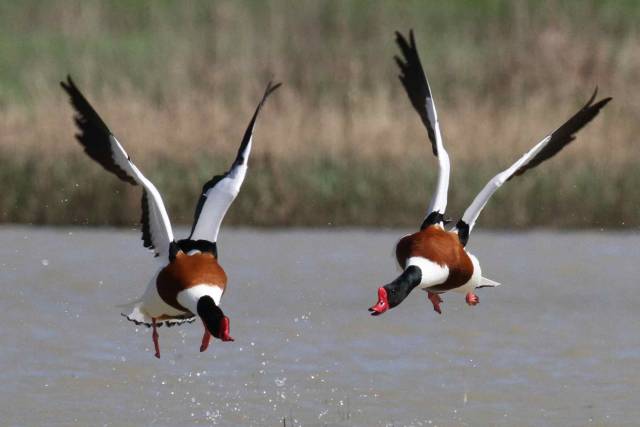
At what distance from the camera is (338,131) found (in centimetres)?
1825

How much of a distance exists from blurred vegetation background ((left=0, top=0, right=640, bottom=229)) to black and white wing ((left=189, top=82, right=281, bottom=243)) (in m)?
7.29

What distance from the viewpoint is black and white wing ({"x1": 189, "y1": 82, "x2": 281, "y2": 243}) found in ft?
31.4

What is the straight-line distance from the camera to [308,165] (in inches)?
689

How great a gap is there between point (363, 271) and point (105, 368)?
4.34 meters

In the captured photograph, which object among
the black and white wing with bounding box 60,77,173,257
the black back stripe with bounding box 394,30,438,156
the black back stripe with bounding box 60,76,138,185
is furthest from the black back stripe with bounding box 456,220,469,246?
the black back stripe with bounding box 60,76,138,185

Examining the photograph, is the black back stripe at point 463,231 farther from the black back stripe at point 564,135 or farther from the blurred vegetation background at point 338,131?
the blurred vegetation background at point 338,131

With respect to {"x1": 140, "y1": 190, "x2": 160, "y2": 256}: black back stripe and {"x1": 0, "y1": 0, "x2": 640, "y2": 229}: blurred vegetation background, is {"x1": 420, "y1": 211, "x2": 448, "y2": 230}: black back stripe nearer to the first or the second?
{"x1": 140, "y1": 190, "x2": 160, "y2": 256}: black back stripe

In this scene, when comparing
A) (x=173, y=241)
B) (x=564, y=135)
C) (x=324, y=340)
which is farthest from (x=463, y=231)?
(x=324, y=340)

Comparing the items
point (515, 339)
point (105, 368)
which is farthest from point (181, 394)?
point (515, 339)

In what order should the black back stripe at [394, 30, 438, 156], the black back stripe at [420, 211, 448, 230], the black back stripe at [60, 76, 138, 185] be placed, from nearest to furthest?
1. the black back stripe at [60, 76, 138, 185]
2. the black back stripe at [420, 211, 448, 230]
3. the black back stripe at [394, 30, 438, 156]

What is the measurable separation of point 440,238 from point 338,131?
27.1ft

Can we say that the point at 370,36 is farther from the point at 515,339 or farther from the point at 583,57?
the point at 515,339

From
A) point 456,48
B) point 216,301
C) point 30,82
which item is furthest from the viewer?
point 456,48

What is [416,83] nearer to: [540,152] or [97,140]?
[540,152]
